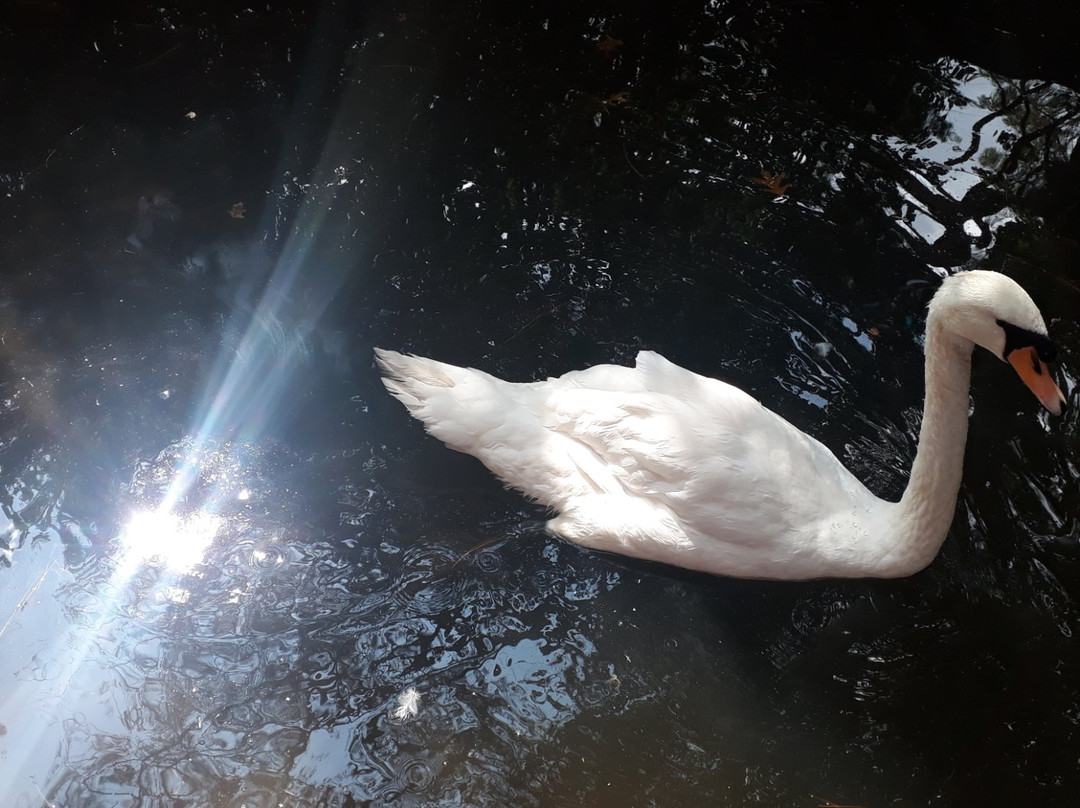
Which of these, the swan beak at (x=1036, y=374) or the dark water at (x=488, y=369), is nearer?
the swan beak at (x=1036, y=374)

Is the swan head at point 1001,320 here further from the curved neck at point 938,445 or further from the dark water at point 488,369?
the dark water at point 488,369

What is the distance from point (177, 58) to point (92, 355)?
3.04 meters

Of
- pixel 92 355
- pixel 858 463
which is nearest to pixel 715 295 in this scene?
pixel 858 463

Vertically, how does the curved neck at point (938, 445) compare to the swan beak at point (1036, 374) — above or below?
below

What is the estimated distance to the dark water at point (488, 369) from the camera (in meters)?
3.69

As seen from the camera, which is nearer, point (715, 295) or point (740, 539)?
point (740, 539)

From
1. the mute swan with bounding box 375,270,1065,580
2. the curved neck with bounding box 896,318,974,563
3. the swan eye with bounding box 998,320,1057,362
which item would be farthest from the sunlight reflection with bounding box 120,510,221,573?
the swan eye with bounding box 998,320,1057,362

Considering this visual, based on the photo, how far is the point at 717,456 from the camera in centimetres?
382

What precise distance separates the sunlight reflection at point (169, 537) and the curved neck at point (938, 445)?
3115 mm

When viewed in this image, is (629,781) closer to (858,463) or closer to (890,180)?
(858,463)

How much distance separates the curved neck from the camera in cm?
345

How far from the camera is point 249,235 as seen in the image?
5.70 m

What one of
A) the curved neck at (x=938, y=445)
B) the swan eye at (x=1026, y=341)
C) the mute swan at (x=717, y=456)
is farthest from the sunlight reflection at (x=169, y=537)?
the swan eye at (x=1026, y=341)

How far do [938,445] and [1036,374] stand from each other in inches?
17.1
